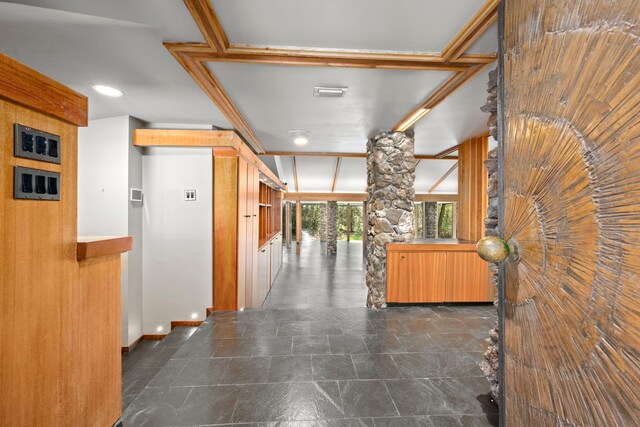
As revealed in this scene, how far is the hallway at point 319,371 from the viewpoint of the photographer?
1.59 meters

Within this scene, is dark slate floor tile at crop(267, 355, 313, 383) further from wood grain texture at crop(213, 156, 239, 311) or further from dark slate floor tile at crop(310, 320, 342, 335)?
wood grain texture at crop(213, 156, 239, 311)

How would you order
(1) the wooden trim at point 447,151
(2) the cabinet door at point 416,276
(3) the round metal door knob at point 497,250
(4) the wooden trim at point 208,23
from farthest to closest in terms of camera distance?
(1) the wooden trim at point 447,151 → (2) the cabinet door at point 416,276 → (4) the wooden trim at point 208,23 → (3) the round metal door knob at point 497,250

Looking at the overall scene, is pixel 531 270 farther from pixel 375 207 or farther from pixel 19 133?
pixel 375 207

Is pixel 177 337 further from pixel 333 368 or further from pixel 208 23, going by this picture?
pixel 208 23

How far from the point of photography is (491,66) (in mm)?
1903

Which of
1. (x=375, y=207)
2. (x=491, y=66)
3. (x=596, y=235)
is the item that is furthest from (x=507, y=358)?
(x=375, y=207)

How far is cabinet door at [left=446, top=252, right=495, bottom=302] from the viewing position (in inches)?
137

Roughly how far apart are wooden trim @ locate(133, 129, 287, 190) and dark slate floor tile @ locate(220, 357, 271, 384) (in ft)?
7.04

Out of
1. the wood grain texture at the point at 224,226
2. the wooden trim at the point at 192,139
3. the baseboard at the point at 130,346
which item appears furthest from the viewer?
the wood grain texture at the point at 224,226

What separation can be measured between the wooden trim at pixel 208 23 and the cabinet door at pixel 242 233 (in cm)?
162

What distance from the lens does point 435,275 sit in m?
3.47

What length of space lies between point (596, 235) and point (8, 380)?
1.72 meters

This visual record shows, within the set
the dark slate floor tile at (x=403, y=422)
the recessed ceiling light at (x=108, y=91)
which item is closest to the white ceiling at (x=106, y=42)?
the recessed ceiling light at (x=108, y=91)

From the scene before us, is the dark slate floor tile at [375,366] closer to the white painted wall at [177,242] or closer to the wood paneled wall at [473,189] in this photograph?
the white painted wall at [177,242]
